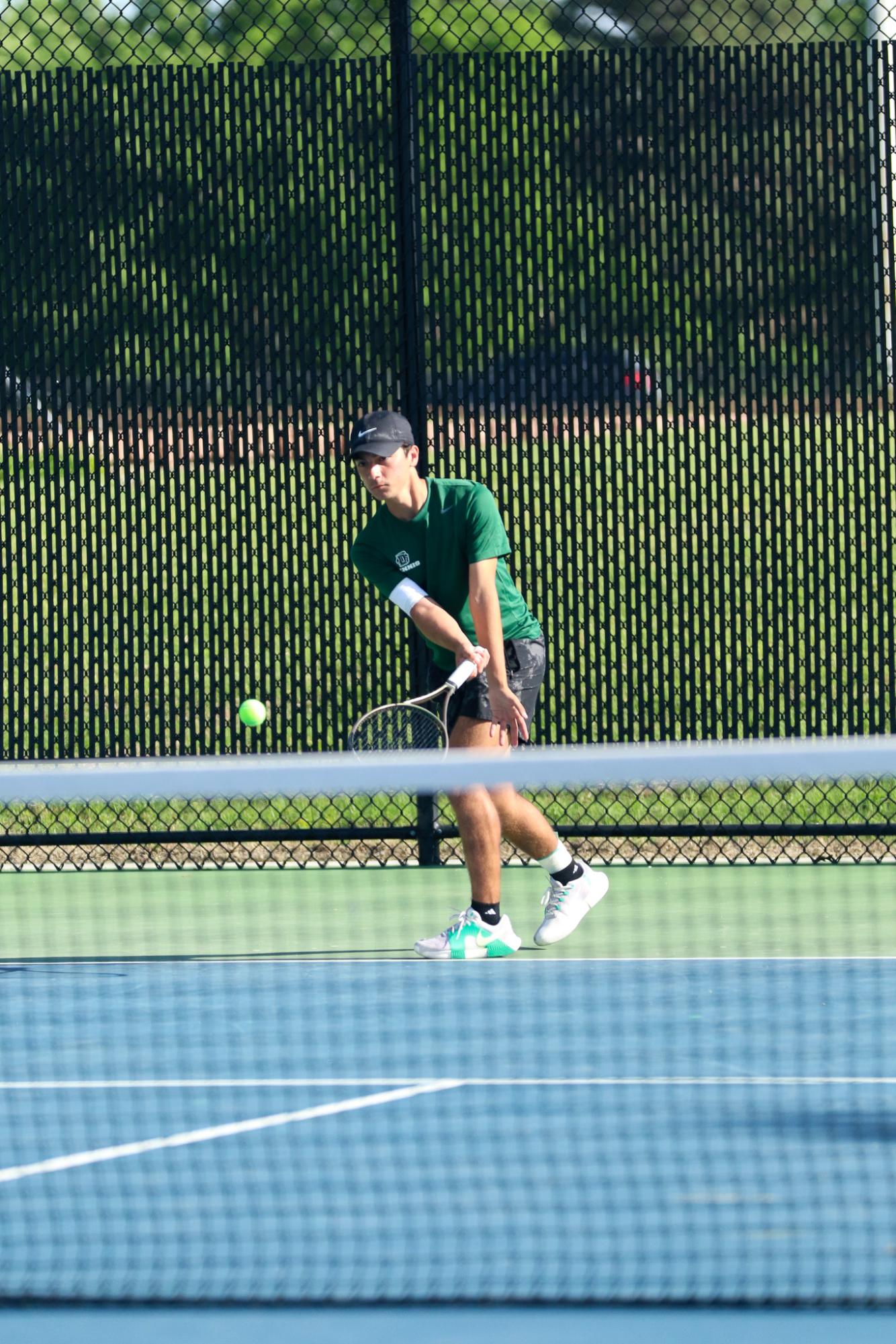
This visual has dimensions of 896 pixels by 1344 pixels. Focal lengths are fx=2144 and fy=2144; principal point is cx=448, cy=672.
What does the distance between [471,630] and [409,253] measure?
1944 mm

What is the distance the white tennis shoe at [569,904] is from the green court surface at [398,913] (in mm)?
91

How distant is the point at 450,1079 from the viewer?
196 inches

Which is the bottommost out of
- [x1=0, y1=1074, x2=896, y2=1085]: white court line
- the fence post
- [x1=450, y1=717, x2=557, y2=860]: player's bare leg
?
[x1=0, y1=1074, x2=896, y2=1085]: white court line

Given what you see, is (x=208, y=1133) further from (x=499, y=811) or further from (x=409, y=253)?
(x=409, y=253)

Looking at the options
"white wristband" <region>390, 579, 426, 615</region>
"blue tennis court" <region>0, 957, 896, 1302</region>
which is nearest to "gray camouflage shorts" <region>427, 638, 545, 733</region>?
"white wristband" <region>390, 579, 426, 615</region>

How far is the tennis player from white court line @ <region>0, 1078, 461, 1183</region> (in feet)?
4.61

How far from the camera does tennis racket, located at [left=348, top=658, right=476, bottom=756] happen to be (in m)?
6.41

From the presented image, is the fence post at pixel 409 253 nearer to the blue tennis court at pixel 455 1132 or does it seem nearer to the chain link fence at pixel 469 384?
the chain link fence at pixel 469 384

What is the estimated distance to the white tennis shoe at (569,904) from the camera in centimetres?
653

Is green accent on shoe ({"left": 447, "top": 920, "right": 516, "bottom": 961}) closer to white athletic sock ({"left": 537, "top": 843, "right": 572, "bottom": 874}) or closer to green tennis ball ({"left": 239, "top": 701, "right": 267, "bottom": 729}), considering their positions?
white athletic sock ({"left": 537, "top": 843, "right": 572, "bottom": 874})

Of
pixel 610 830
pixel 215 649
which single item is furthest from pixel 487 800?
pixel 215 649

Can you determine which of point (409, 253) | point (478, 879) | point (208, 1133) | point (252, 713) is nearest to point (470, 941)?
point (478, 879)

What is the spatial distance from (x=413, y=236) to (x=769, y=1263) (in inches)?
196

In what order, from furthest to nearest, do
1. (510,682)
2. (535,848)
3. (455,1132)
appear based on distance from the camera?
(510,682) < (535,848) < (455,1132)
